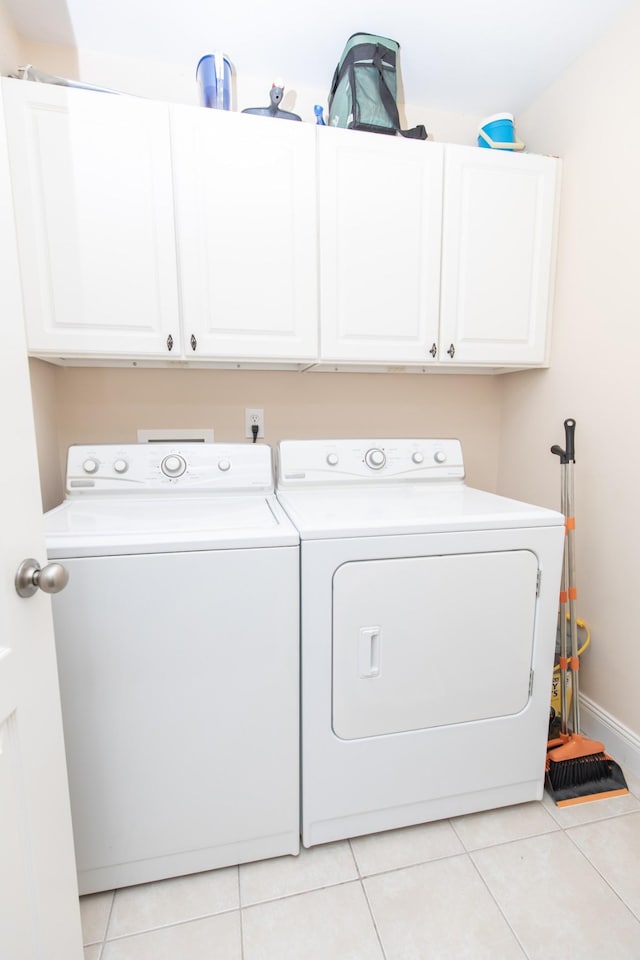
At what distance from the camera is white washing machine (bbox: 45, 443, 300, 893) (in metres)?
1.10

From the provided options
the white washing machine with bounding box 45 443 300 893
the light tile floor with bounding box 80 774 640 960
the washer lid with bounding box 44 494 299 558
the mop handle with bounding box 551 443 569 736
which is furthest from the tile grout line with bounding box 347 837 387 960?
the washer lid with bounding box 44 494 299 558

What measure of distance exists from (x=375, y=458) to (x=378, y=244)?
2.47ft

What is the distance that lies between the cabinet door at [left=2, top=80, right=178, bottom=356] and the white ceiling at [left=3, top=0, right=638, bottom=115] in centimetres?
38

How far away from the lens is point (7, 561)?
0.73 m

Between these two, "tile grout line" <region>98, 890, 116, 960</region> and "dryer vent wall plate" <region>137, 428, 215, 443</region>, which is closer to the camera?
"tile grout line" <region>98, 890, 116, 960</region>

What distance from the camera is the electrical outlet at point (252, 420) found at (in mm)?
1960

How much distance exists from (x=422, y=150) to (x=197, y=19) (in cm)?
84

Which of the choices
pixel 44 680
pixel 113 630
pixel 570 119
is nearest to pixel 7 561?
pixel 44 680

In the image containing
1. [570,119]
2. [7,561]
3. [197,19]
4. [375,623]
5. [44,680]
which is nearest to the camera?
[7,561]

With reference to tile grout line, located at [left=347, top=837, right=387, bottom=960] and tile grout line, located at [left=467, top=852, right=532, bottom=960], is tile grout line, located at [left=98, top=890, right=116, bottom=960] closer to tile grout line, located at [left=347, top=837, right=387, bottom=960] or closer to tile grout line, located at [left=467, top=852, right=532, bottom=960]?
tile grout line, located at [left=347, top=837, right=387, bottom=960]

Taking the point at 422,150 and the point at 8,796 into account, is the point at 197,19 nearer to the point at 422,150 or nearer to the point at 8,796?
the point at 422,150

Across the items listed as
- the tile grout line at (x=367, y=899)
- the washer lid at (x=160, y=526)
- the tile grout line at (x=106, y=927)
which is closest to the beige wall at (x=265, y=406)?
the washer lid at (x=160, y=526)

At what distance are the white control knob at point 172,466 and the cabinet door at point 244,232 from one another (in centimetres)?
36

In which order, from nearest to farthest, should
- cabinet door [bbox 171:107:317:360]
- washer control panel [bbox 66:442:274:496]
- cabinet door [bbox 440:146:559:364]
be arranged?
cabinet door [bbox 171:107:317:360]
washer control panel [bbox 66:442:274:496]
cabinet door [bbox 440:146:559:364]
